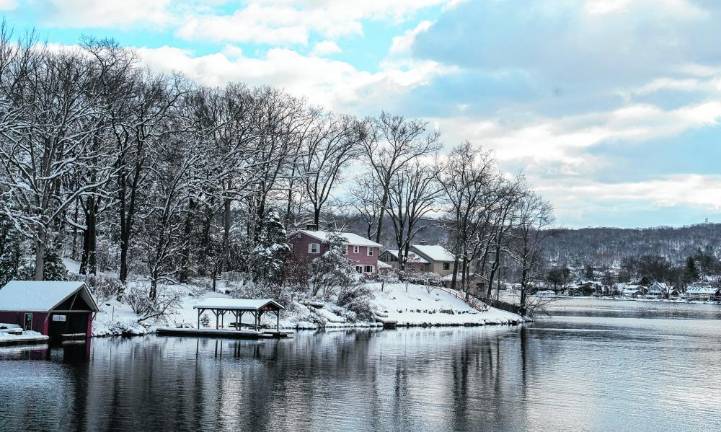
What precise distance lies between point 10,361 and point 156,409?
1320cm

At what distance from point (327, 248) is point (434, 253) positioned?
3593cm

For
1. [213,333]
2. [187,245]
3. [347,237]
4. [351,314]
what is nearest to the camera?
[213,333]

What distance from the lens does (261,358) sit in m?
41.6

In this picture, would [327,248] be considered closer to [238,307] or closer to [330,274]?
[330,274]

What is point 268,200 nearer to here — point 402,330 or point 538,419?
point 402,330

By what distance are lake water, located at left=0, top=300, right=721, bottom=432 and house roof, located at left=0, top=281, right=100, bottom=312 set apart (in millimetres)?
3045

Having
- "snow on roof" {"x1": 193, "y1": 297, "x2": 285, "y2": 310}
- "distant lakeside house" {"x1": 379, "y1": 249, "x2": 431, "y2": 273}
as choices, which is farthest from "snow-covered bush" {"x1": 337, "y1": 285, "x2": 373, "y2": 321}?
"distant lakeside house" {"x1": 379, "y1": 249, "x2": 431, "y2": 273}

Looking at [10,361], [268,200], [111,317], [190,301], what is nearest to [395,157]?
[268,200]

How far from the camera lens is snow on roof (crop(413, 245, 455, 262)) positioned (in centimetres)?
11394

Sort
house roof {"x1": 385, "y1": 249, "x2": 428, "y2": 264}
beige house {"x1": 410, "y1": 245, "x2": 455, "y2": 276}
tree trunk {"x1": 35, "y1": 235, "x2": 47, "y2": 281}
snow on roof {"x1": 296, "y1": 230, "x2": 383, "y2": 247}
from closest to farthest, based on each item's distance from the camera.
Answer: tree trunk {"x1": 35, "y1": 235, "x2": 47, "y2": 281} < snow on roof {"x1": 296, "y1": 230, "x2": 383, "y2": 247} < house roof {"x1": 385, "y1": 249, "x2": 428, "y2": 264} < beige house {"x1": 410, "y1": 245, "x2": 455, "y2": 276}

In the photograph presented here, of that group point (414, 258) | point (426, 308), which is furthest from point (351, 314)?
point (414, 258)

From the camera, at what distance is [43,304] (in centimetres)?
4334

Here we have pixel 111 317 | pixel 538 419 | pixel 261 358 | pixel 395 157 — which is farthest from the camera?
pixel 395 157

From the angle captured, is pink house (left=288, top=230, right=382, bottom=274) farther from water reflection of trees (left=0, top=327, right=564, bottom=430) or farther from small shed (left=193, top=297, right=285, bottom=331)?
water reflection of trees (left=0, top=327, right=564, bottom=430)
